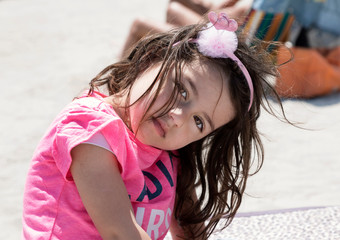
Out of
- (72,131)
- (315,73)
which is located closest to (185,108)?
(72,131)

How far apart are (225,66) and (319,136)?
1.99m

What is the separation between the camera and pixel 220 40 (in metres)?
1.59

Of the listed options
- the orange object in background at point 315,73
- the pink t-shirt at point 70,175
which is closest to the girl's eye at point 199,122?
the pink t-shirt at point 70,175

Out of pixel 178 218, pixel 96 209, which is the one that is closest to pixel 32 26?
pixel 178 218

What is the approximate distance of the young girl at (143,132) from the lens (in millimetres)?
1428

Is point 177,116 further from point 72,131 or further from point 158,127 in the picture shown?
point 72,131

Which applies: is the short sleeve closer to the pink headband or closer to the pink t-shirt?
the pink t-shirt

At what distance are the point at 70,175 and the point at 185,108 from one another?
0.32 m

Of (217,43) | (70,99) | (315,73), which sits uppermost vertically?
(217,43)

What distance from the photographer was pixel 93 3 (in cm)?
634

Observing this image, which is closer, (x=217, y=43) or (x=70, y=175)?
(x=70, y=175)

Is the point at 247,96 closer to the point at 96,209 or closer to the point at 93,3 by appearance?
the point at 96,209

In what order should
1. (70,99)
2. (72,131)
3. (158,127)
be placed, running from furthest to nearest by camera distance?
1. (70,99)
2. (158,127)
3. (72,131)

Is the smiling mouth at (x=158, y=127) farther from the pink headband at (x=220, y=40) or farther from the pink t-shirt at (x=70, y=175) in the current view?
the pink headband at (x=220, y=40)
